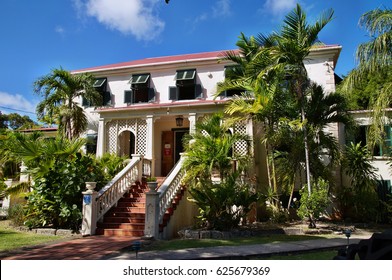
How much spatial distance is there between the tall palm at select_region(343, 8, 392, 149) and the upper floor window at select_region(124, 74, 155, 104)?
11.5m

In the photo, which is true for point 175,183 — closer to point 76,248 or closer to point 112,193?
point 112,193

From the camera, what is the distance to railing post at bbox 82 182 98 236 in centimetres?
980

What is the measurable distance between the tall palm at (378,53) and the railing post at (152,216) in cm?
694

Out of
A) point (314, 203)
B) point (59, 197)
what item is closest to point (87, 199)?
point (59, 197)

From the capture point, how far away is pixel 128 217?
10.8m

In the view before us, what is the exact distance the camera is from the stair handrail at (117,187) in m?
10.7

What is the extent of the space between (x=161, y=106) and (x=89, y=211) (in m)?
7.10

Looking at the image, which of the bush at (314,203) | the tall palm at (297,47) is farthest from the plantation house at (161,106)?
the bush at (314,203)

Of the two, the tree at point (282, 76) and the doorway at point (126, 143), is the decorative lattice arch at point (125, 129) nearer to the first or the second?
the doorway at point (126, 143)

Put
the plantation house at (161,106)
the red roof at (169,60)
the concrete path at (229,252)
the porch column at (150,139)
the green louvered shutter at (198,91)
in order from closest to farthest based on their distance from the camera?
the concrete path at (229,252) → the plantation house at (161,106) → the porch column at (150,139) → the green louvered shutter at (198,91) → the red roof at (169,60)

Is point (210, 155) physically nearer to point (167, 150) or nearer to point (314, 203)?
point (314, 203)

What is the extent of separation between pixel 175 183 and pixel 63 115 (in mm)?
7907

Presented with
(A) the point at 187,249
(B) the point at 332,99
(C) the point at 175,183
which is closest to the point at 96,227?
(C) the point at 175,183

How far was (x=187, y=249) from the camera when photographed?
741 centimetres
